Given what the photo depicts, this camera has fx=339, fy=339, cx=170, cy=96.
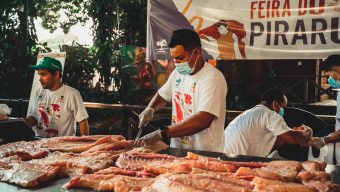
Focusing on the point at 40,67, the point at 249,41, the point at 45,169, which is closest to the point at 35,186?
the point at 45,169

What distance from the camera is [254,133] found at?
4875 millimetres

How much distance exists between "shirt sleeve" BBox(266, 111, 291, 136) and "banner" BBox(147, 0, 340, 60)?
1.26 meters

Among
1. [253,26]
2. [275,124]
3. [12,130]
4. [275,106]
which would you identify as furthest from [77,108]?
[253,26]

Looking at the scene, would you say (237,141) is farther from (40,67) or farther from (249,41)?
(40,67)

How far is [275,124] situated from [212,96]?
51.7 inches

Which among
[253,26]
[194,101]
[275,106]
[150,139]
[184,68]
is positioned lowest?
[150,139]

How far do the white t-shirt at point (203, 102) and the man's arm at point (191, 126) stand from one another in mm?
91

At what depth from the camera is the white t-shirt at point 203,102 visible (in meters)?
3.88

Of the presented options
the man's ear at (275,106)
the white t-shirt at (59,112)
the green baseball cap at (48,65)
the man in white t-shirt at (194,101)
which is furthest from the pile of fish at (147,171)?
the man's ear at (275,106)

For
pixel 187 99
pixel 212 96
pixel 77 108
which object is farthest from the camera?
pixel 77 108

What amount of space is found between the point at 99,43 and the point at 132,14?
147 centimetres

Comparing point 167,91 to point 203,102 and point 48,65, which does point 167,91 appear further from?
point 48,65

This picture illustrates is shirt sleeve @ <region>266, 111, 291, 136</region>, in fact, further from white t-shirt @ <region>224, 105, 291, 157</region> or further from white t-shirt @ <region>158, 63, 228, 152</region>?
white t-shirt @ <region>158, 63, 228, 152</region>

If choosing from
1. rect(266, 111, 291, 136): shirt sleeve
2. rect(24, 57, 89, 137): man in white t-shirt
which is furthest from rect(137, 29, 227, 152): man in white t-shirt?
rect(24, 57, 89, 137): man in white t-shirt
